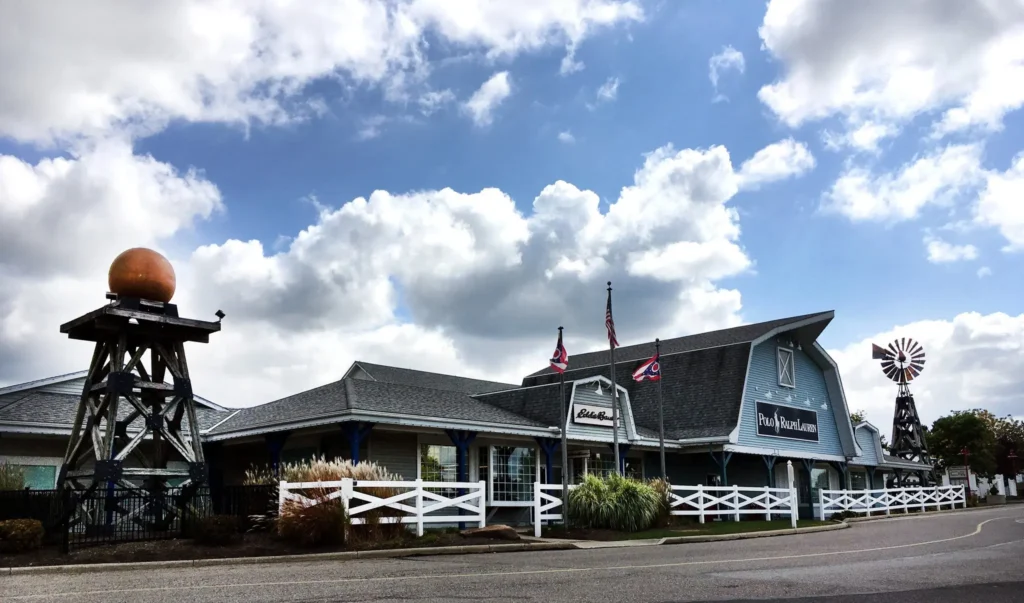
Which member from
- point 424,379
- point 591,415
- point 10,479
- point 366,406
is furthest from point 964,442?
point 10,479

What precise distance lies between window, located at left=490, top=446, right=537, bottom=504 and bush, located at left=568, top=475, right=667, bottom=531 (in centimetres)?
380

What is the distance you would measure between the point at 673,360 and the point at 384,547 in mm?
22693

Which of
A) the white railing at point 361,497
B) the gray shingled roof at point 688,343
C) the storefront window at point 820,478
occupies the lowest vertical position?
the storefront window at point 820,478

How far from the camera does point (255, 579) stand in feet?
37.2

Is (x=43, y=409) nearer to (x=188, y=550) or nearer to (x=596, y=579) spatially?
(x=188, y=550)

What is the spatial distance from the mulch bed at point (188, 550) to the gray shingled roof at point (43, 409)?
8.11 m

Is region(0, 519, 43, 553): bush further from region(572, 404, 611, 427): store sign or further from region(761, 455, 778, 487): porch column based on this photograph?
region(761, 455, 778, 487): porch column

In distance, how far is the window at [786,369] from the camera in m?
35.7

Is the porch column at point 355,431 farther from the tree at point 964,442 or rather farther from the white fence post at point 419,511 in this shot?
the tree at point 964,442

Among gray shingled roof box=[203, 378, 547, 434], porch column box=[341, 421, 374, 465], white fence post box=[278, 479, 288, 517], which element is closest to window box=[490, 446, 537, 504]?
gray shingled roof box=[203, 378, 547, 434]

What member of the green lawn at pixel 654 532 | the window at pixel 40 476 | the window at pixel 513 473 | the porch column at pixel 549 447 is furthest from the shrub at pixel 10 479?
the porch column at pixel 549 447

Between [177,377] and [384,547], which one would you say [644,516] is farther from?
[177,377]

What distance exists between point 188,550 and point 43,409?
1115 cm

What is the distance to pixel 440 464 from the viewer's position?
25.1 m
